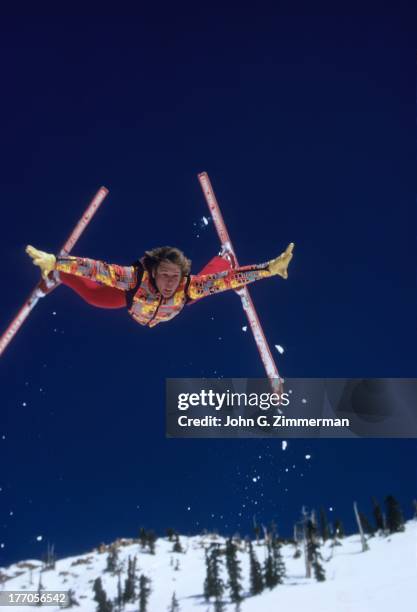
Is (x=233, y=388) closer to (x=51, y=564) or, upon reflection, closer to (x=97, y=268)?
(x=97, y=268)

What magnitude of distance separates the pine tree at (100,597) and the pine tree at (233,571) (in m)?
0.81

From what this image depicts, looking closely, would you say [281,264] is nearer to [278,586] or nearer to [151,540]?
[151,540]

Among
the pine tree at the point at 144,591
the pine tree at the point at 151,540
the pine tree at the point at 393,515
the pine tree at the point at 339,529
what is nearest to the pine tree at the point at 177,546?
the pine tree at the point at 151,540

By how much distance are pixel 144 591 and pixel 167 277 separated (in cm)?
207

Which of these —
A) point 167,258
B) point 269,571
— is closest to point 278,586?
point 269,571

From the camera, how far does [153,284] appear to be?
404cm

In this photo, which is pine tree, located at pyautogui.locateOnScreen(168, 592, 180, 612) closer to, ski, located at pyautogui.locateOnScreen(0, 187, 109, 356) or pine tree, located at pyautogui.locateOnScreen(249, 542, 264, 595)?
pine tree, located at pyautogui.locateOnScreen(249, 542, 264, 595)

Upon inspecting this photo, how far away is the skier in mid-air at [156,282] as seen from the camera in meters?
4.01

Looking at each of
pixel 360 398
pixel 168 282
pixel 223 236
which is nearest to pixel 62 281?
pixel 168 282

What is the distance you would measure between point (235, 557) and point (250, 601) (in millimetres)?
292

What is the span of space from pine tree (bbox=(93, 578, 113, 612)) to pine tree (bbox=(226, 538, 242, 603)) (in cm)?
81

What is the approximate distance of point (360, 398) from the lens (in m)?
4.08

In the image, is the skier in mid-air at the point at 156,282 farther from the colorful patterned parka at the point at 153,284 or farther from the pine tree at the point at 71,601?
the pine tree at the point at 71,601

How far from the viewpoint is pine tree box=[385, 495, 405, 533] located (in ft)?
13.5
